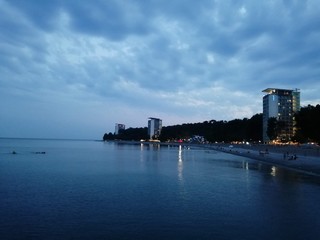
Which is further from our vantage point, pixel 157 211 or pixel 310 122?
pixel 310 122

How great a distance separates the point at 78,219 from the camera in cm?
1791

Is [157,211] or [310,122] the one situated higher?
[310,122]

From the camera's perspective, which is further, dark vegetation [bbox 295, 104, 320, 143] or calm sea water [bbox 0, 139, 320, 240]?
dark vegetation [bbox 295, 104, 320, 143]

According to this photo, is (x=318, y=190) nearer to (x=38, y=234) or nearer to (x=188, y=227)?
(x=188, y=227)

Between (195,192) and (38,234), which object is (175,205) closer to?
(195,192)

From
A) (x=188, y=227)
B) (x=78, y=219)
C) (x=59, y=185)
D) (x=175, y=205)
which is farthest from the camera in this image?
(x=59, y=185)

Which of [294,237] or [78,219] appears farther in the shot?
[78,219]

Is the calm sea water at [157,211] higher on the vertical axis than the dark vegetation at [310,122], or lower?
lower

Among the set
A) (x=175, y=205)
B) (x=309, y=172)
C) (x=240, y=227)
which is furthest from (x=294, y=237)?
(x=309, y=172)

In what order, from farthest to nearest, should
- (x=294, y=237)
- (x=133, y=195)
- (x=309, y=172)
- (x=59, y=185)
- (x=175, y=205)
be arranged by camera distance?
(x=309, y=172) → (x=59, y=185) → (x=133, y=195) → (x=175, y=205) → (x=294, y=237)

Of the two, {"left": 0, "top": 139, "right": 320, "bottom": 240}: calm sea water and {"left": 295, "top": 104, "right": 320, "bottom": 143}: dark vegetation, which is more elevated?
{"left": 295, "top": 104, "right": 320, "bottom": 143}: dark vegetation

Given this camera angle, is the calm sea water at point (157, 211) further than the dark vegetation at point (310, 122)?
No

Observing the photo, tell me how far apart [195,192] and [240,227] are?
35.5ft

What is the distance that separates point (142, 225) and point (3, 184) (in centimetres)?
1965
